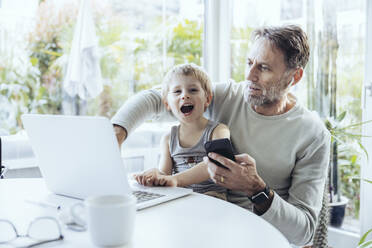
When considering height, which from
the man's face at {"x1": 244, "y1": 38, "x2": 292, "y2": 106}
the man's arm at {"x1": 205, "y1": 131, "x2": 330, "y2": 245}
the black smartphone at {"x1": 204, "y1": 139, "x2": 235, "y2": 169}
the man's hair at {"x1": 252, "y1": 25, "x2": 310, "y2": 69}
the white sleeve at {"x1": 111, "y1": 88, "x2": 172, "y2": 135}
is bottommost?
the man's arm at {"x1": 205, "y1": 131, "x2": 330, "y2": 245}

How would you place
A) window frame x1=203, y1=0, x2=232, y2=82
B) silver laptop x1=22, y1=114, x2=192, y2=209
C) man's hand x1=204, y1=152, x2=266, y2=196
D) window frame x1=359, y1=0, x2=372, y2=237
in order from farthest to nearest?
window frame x1=203, y1=0, x2=232, y2=82 → window frame x1=359, y1=0, x2=372, y2=237 → man's hand x1=204, y1=152, x2=266, y2=196 → silver laptop x1=22, y1=114, x2=192, y2=209

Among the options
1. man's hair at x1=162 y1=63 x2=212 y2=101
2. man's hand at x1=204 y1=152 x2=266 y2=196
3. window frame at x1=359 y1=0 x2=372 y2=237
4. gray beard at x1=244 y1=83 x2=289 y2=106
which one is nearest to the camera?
man's hand at x1=204 y1=152 x2=266 y2=196

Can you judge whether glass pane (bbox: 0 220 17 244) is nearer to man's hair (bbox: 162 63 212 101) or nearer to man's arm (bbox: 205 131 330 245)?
man's arm (bbox: 205 131 330 245)

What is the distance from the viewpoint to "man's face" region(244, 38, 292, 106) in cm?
163

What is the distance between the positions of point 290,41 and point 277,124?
358 mm

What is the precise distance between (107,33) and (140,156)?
89 cm

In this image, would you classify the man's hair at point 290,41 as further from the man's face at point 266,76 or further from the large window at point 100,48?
the large window at point 100,48

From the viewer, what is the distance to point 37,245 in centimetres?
77

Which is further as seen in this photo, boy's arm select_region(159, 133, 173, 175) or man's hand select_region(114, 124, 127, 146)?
boy's arm select_region(159, 133, 173, 175)

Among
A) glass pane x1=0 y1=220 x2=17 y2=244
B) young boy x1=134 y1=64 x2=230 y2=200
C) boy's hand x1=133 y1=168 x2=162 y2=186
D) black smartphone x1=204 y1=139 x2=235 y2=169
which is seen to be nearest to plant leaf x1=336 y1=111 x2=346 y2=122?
young boy x1=134 y1=64 x2=230 y2=200

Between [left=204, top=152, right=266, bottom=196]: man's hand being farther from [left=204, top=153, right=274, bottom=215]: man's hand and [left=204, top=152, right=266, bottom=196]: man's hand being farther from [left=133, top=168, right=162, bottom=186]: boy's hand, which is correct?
[left=133, top=168, right=162, bottom=186]: boy's hand

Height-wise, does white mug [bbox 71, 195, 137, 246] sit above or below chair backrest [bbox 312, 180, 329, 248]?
above

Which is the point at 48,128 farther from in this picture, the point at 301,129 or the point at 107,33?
the point at 107,33

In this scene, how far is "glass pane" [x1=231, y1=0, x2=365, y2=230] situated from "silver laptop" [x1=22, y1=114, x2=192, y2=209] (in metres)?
1.45
